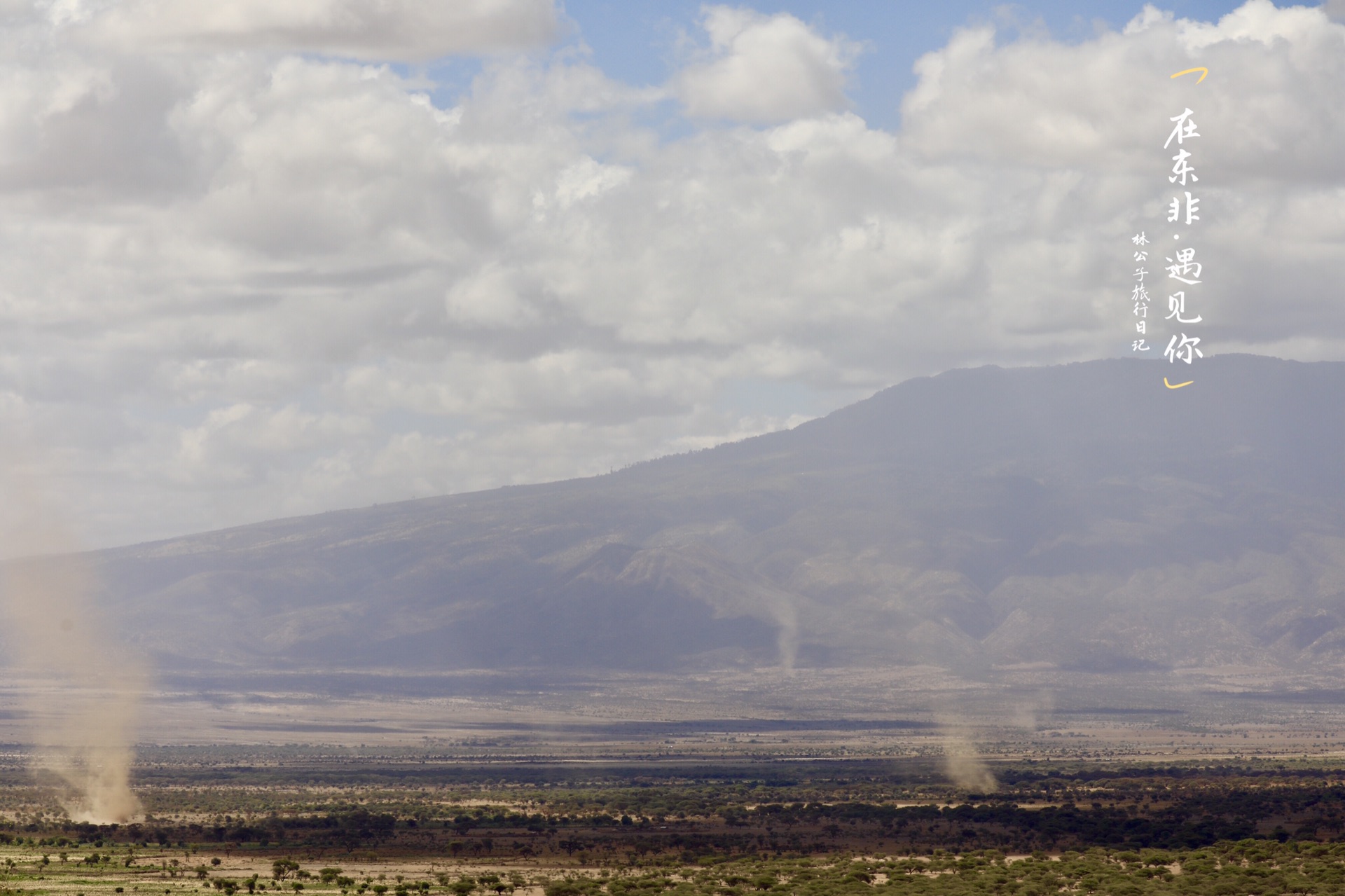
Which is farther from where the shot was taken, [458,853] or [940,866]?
[458,853]

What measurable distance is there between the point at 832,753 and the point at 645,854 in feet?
325

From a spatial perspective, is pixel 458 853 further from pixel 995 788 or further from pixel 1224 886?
pixel 995 788

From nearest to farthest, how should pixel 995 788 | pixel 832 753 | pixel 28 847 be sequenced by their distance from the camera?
pixel 28 847, pixel 995 788, pixel 832 753

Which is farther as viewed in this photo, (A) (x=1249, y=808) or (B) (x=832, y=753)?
(B) (x=832, y=753)

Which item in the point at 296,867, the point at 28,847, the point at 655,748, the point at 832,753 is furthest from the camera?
the point at 655,748

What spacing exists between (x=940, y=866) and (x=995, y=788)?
4711 cm

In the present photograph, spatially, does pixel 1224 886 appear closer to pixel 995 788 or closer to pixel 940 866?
pixel 940 866

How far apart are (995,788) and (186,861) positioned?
6074cm

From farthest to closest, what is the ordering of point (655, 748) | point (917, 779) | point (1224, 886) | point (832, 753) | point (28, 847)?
point (655, 748)
point (832, 753)
point (917, 779)
point (28, 847)
point (1224, 886)

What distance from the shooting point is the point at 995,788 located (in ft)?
382

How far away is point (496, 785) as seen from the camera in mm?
131875

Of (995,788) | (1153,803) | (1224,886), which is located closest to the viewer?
(1224,886)

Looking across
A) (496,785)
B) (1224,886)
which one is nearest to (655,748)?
(496,785)

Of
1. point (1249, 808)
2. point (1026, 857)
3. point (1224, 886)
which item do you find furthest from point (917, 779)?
point (1224, 886)
